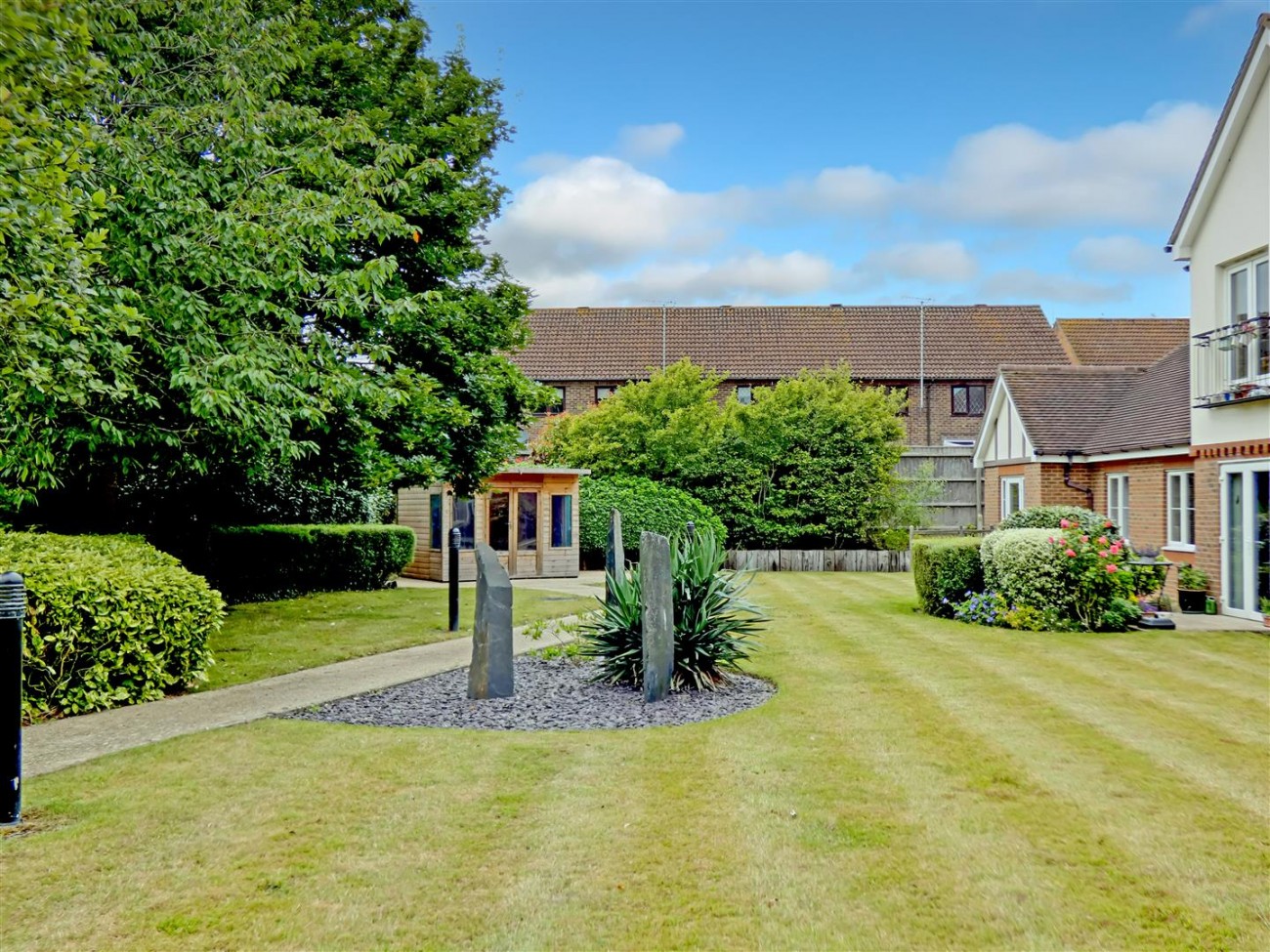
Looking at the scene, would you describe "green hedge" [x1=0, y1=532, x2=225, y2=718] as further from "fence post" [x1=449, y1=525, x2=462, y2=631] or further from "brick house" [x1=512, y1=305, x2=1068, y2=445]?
"brick house" [x1=512, y1=305, x2=1068, y2=445]

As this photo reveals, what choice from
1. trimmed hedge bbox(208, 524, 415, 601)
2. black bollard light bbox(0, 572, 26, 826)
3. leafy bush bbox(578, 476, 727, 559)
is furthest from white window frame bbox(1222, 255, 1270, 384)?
trimmed hedge bbox(208, 524, 415, 601)

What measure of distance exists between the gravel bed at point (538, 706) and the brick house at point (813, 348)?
29.7 meters

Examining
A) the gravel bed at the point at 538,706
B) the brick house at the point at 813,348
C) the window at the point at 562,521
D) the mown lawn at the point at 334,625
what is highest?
the brick house at the point at 813,348

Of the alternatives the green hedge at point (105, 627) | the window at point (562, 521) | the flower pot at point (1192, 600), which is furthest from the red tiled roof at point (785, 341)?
the green hedge at point (105, 627)

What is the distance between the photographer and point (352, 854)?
4477mm

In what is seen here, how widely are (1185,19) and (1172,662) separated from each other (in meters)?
9.56

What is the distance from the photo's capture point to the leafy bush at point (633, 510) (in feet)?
79.9

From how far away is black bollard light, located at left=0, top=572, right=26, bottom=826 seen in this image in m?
4.78

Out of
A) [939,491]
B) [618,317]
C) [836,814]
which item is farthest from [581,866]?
[618,317]

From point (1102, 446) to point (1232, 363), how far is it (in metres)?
4.66

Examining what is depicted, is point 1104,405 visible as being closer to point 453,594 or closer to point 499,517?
point 499,517

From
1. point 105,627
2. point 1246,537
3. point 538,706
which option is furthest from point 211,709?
point 1246,537

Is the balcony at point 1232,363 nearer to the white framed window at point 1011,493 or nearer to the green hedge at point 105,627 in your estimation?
the white framed window at point 1011,493

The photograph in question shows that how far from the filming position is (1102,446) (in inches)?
730
